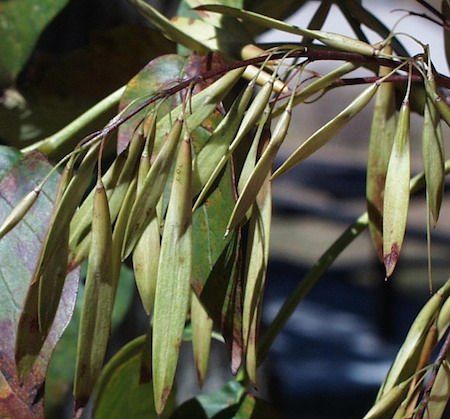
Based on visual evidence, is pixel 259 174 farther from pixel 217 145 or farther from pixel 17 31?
pixel 17 31

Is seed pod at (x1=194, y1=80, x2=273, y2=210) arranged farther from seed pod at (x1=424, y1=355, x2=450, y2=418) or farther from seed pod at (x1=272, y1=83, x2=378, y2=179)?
seed pod at (x1=424, y1=355, x2=450, y2=418)

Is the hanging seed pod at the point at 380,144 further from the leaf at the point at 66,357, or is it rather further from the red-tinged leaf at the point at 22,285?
the leaf at the point at 66,357

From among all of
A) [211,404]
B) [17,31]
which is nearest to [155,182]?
[211,404]

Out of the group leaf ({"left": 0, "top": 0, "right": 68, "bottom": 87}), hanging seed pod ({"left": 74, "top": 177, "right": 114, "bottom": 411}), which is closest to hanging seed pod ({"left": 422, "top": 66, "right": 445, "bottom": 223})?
hanging seed pod ({"left": 74, "top": 177, "right": 114, "bottom": 411})

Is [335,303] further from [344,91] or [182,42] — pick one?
[182,42]

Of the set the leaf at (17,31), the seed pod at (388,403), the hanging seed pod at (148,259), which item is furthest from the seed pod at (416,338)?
the leaf at (17,31)
